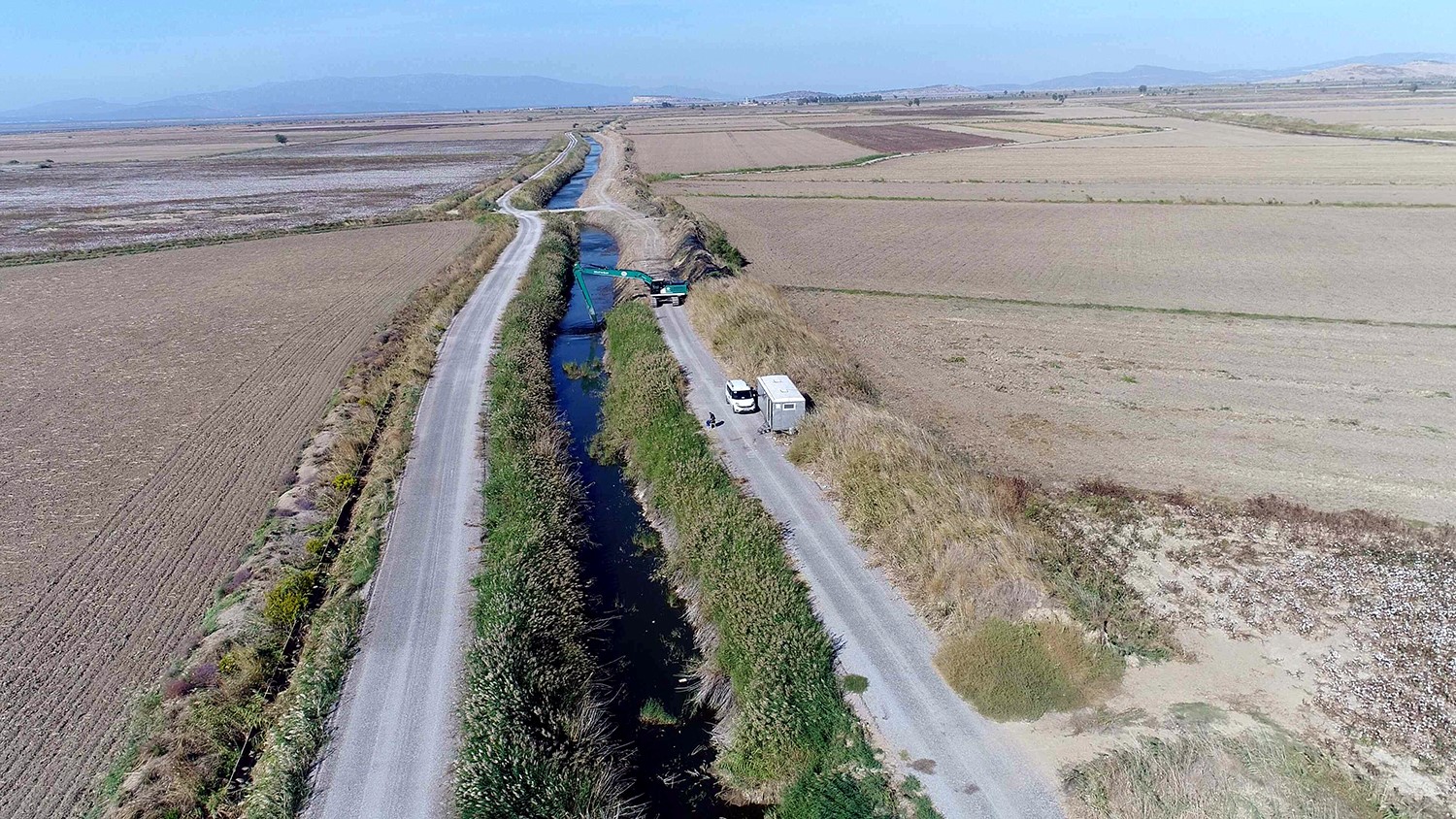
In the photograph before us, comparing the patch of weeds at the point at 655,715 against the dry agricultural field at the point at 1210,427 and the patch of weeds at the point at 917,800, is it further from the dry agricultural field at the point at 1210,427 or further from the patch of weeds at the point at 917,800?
the dry agricultural field at the point at 1210,427

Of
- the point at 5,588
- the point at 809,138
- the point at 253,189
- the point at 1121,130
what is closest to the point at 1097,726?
the point at 5,588

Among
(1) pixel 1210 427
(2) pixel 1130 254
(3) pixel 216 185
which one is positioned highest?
(3) pixel 216 185

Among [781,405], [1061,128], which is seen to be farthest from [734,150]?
[781,405]

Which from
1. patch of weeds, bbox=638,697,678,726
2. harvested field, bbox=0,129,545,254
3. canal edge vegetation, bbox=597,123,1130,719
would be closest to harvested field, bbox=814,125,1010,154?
harvested field, bbox=0,129,545,254

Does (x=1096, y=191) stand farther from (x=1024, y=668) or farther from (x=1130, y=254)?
(x=1024, y=668)

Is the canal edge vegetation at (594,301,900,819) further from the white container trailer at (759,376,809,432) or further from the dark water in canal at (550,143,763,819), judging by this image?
the white container trailer at (759,376,809,432)

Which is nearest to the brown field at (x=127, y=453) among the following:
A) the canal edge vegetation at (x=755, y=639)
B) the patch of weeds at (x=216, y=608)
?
the patch of weeds at (x=216, y=608)
